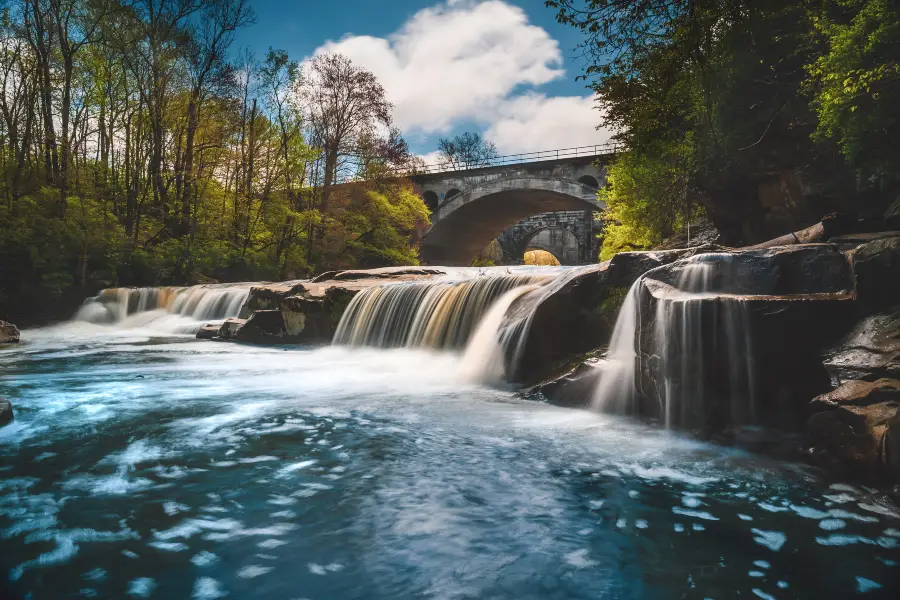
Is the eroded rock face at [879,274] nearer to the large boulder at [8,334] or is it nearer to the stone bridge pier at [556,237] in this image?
the large boulder at [8,334]

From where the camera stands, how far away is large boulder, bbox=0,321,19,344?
1216 cm

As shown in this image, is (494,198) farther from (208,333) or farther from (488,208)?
(208,333)

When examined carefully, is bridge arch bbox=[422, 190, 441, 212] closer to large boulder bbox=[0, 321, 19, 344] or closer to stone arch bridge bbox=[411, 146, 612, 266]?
stone arch bridge bbox=[411, 146, 612, 266]

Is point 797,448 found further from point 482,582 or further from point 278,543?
point 278,543

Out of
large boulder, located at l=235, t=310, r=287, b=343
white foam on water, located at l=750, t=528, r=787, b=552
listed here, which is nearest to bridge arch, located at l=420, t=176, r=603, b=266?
large boulder, located at l=235, t=310, r=287, b=343

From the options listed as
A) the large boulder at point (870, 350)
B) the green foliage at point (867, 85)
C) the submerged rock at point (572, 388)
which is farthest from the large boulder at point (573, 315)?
the large boulder at point (870, 350)

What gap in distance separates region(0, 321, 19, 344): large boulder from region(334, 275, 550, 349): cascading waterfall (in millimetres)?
7704

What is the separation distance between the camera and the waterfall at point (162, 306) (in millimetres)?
16734

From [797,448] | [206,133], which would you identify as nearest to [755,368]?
[797,448]

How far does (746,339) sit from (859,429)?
4.02 ft

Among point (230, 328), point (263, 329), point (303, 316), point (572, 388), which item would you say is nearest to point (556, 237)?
point (303, 316)

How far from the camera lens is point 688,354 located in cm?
487

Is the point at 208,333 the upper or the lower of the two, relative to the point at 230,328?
lower

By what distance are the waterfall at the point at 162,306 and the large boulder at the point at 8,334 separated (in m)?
3.60
